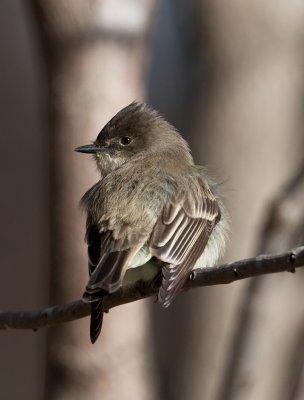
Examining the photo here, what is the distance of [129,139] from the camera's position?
4.94m

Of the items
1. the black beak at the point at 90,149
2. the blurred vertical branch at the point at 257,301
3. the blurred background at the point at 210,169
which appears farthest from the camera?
the blurred background at the point at 210,169

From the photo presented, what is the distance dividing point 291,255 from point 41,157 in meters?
5.96

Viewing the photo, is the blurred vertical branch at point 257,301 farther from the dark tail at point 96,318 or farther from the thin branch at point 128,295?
the dark tail at point 96,318

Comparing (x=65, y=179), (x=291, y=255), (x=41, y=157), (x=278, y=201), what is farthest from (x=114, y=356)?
(x=41, y=157)

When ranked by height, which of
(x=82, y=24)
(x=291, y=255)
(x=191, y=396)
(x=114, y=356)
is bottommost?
(x=191, y=396)

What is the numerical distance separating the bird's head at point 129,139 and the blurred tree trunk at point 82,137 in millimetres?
184

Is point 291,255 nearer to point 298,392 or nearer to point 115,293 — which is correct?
point 298,392

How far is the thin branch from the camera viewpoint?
3.19m

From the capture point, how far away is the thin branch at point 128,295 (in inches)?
125

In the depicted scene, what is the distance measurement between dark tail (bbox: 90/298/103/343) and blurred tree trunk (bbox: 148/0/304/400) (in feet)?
7.33

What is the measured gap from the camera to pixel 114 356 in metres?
4.89

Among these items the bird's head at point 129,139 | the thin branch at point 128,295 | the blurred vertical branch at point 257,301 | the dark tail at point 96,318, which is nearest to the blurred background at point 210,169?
the blurred vertical branch at point 257,301

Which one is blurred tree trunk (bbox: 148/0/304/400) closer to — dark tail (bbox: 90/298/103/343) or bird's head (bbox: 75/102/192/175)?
bird's head (bbox: 75/102/192/175)

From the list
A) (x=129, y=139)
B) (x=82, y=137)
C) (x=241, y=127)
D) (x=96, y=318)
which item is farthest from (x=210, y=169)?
(x=96, y=318)
